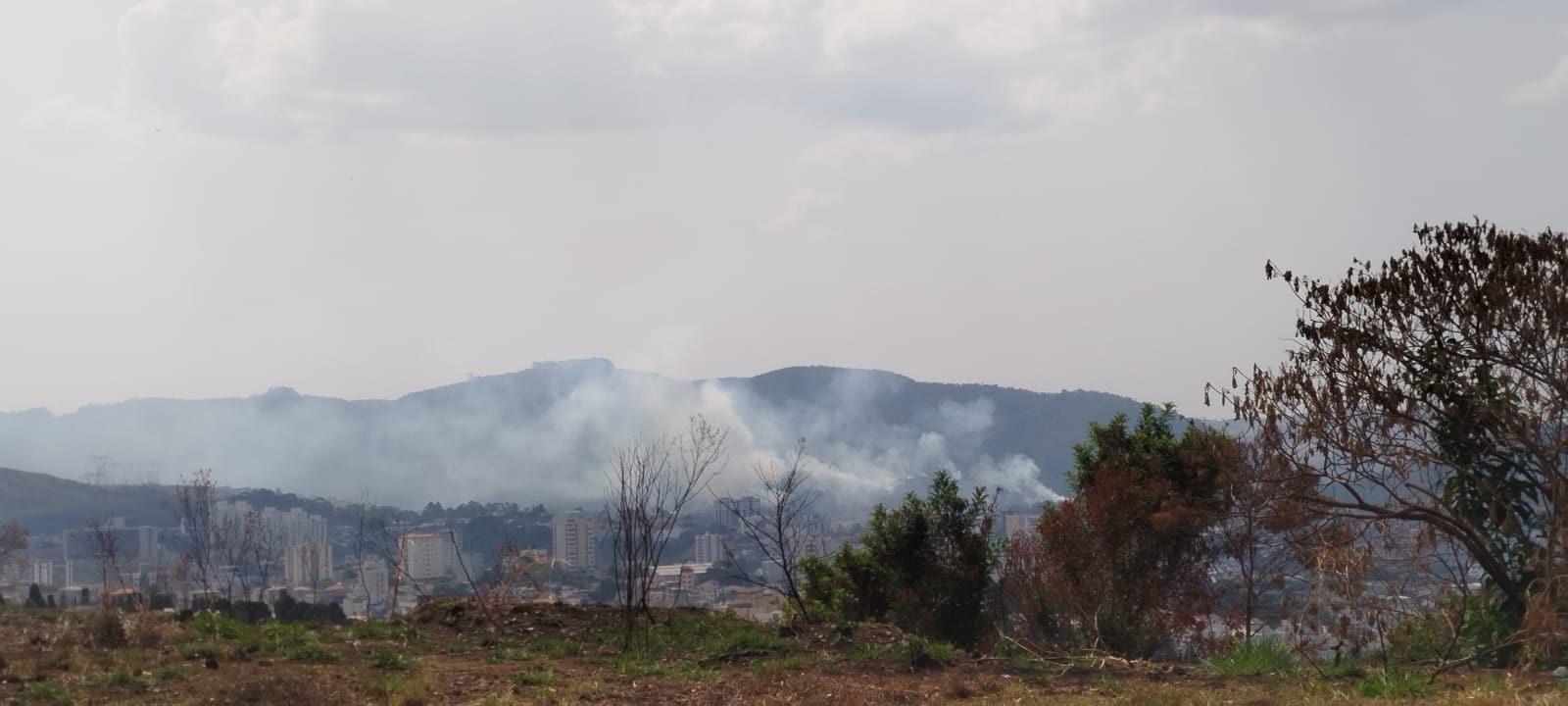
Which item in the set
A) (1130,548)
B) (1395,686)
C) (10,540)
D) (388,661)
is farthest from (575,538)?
(1395,686)

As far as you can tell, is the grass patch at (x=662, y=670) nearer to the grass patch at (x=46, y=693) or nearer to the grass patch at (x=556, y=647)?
the grass patch at (x=556, y=647)

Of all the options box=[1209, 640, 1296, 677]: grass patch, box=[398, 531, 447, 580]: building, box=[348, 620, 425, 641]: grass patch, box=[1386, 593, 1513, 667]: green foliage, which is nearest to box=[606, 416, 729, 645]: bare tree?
box=[348, 620, 425, 641]: grass patch

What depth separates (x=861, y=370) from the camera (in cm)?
15275

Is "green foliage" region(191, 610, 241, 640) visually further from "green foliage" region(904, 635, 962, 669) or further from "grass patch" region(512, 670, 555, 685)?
"green foliage" region(904, 635, 962, 669)

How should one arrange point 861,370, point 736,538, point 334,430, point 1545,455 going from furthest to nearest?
point 861,370 < point 334,430 < point 736,538 < point 1545,455

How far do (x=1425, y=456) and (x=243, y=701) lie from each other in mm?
9810

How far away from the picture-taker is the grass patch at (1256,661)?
1175cm

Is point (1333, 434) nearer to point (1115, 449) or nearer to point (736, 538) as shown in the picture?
point (1115, 449)

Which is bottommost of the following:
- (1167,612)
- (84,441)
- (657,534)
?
(1167,612)

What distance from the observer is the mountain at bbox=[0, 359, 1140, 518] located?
113000 mm

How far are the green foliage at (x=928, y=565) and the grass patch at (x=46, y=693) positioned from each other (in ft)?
32.5

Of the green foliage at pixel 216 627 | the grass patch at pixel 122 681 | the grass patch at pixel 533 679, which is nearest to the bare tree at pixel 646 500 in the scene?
the grass patch at pixel 533 679

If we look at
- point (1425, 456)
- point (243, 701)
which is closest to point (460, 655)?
point (243, 701)

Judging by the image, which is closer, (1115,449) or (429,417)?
(1115,449)
